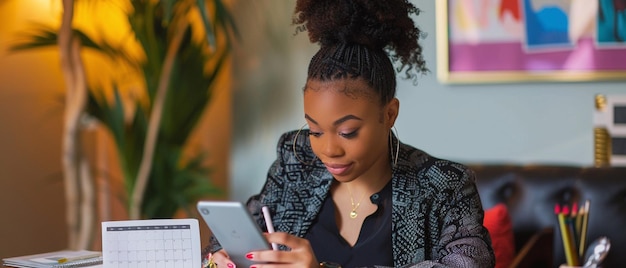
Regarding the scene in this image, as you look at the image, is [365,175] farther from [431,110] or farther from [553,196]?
[431,110]

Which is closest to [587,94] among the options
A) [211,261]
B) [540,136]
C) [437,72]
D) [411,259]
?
[540,136]

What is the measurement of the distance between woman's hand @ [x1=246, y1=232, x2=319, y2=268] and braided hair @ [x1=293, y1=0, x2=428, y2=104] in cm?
43

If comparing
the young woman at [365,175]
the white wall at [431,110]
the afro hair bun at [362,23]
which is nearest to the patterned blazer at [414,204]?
the young woman at [365,175]

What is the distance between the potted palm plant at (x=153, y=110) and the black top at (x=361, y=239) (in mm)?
1884

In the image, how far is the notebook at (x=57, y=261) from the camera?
202 centimetres

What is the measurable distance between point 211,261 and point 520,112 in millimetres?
1899

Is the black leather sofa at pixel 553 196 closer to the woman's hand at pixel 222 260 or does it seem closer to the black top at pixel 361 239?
the black top at pixel 361 239

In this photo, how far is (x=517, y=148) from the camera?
3.44 meters

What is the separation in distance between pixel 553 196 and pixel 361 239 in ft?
2.84

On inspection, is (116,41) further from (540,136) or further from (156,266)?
(156,266)

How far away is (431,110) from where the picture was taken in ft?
11.8

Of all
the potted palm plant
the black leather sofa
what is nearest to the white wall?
the potted palm plant

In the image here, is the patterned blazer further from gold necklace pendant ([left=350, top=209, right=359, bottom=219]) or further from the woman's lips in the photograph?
the woman's lips

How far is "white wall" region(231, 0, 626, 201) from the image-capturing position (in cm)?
334
